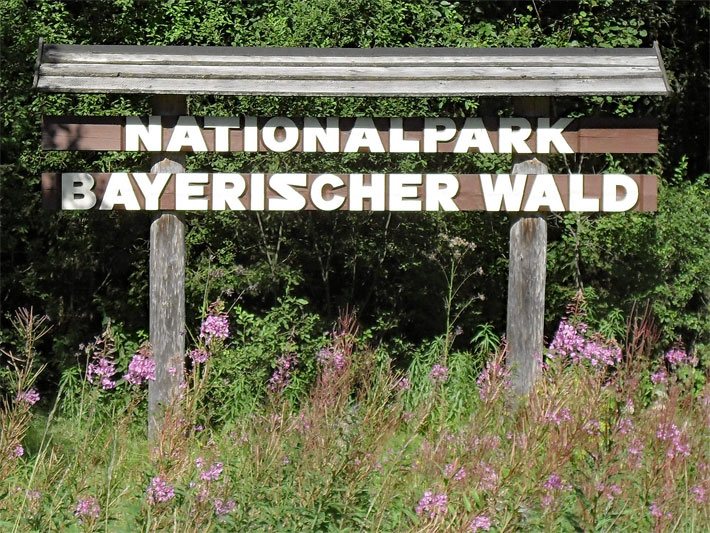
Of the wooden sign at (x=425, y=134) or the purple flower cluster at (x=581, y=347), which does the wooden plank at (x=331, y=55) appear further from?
the purple flower cluster at (x=581, y=347)

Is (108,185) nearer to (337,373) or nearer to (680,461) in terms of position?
(337,373)

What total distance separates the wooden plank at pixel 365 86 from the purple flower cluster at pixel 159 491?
378 centimetres

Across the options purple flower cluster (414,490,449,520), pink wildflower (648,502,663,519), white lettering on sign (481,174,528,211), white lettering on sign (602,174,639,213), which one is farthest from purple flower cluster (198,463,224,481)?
white lettering on sign (602,174,639,213)

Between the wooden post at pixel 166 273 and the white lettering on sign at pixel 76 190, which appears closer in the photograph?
the white lettering on sign at pixel 76 190

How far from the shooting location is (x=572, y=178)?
23.1ft

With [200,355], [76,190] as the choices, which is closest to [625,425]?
[200,355]

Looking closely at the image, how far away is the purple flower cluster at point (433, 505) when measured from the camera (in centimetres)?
315

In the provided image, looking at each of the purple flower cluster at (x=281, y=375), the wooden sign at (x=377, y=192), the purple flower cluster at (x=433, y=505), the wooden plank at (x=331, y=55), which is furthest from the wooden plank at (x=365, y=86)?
the purple flower cluster at (x=433, y=505)

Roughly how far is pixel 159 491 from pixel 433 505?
915mm

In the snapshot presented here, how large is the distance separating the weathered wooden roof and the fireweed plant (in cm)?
259

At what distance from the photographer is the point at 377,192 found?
7.00m

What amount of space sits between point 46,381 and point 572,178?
17.0ft

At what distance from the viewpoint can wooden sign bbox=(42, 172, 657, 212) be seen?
273 inches

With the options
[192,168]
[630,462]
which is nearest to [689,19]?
[192,168]
